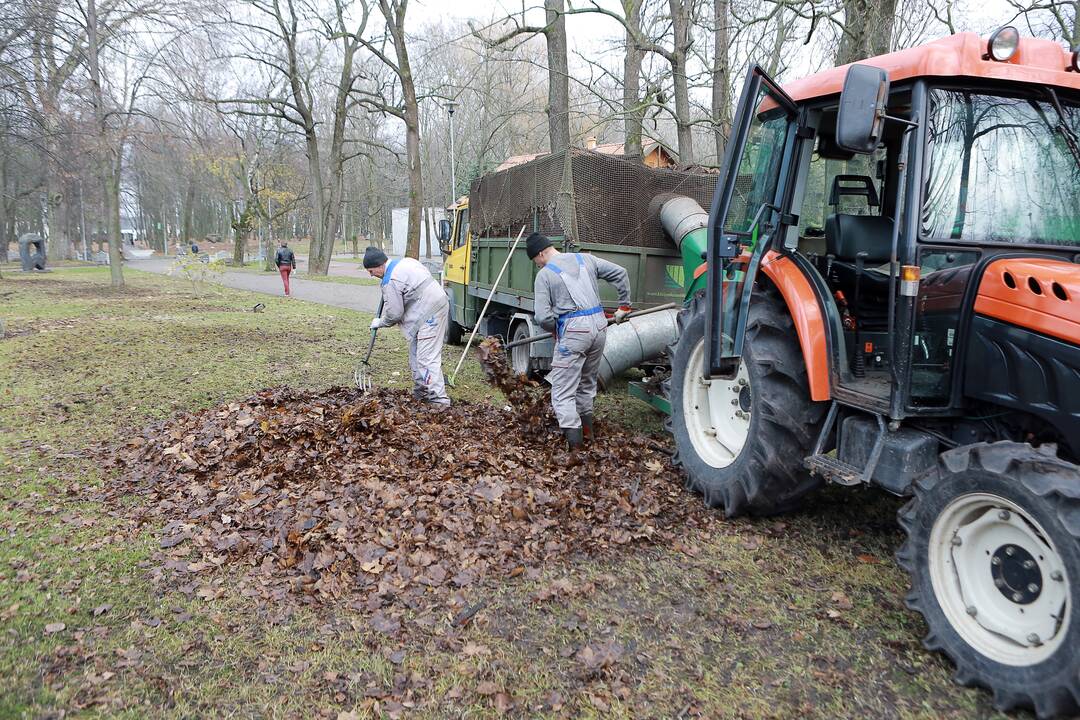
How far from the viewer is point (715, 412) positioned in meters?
5.07

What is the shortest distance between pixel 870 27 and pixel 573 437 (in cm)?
828

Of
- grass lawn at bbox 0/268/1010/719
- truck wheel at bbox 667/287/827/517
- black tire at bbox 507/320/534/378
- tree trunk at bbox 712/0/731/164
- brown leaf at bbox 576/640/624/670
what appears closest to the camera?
grass lawn at bbox 0/268/1010/719

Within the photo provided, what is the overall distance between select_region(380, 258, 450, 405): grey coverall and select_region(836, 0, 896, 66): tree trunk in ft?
23.9

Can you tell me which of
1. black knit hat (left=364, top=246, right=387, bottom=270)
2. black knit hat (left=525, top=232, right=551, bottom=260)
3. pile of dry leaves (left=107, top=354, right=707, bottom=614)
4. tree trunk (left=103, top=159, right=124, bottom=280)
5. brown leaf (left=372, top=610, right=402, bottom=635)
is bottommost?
brown leaf (left=372, top=610, right=402, bottom=635)

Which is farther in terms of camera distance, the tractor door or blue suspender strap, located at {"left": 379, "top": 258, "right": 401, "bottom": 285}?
blue suspender strap, located at {"left": 379, "top": 258, "right": 401, "bottom": 285}

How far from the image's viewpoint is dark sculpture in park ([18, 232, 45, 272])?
29.5 metres

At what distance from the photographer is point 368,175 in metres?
51.9

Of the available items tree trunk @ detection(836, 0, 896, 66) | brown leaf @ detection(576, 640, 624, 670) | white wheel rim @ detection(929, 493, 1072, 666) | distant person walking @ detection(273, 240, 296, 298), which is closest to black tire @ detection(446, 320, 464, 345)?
tree trunk @ detection(836, 0, 896, 66)

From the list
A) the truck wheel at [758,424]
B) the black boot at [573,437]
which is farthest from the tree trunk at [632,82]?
the truck wheel at [758,424]

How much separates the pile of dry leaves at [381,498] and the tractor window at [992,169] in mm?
2409

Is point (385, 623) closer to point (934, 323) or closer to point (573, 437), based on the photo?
point (573, 437)

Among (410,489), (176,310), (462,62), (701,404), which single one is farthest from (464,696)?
(462,62)

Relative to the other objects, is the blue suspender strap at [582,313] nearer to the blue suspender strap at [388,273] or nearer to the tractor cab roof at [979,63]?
the blue suspender strap at [388,273]

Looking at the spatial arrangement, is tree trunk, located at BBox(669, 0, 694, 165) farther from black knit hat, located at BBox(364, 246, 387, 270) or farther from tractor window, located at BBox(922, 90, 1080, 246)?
tractor window, located at BBox(922, 90, 1080, 246)
